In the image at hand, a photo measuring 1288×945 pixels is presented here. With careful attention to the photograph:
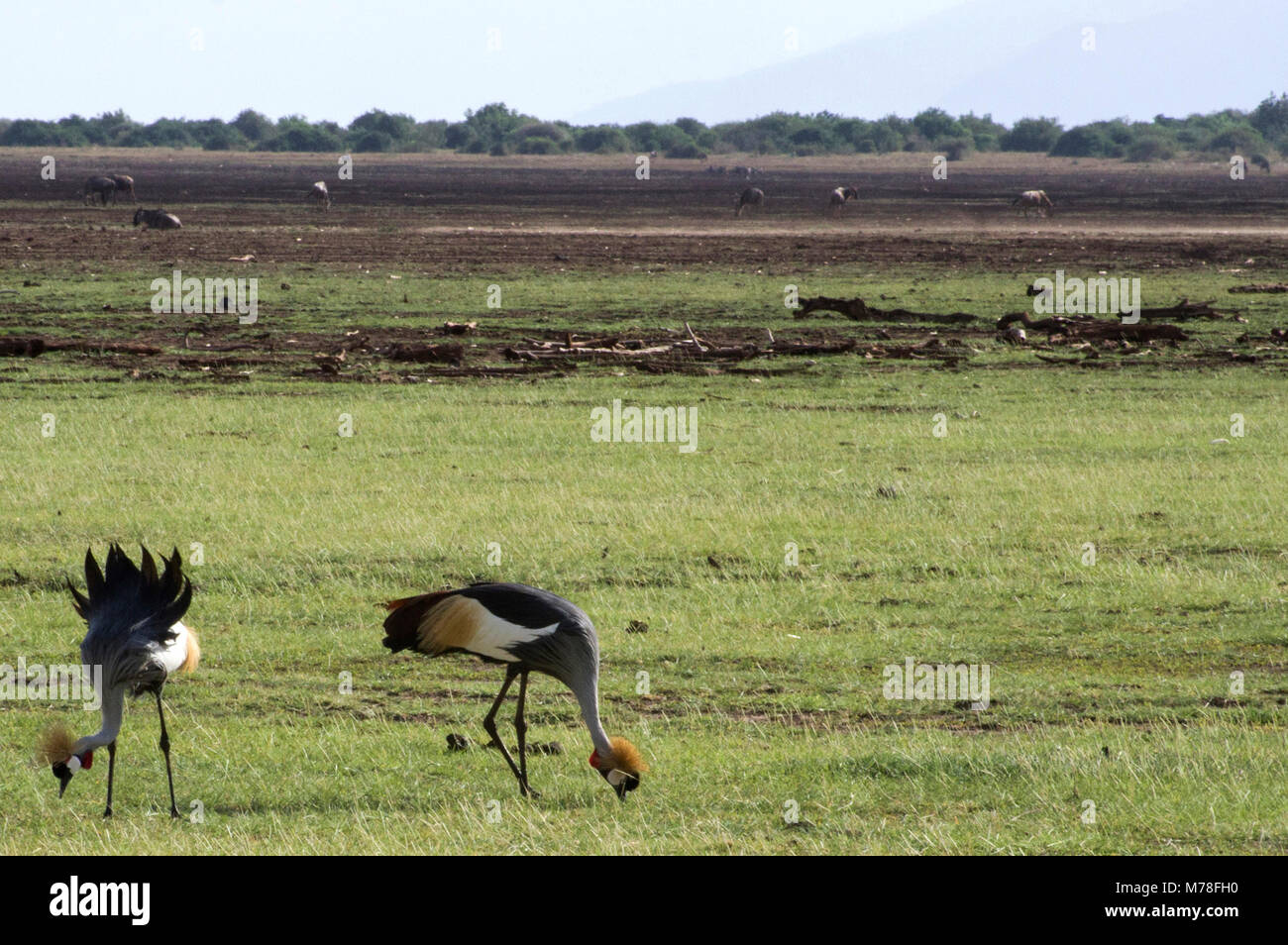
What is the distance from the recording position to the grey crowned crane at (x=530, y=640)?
22.9ft

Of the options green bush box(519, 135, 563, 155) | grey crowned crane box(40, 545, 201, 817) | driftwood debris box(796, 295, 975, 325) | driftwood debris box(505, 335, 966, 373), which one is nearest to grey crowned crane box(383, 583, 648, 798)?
grey crowned crane box(40, 545, 201, 817)

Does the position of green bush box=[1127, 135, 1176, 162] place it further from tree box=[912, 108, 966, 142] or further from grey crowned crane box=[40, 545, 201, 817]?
grey crowned crane box=[40, 545, 201, 817]

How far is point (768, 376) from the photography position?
23422 mm

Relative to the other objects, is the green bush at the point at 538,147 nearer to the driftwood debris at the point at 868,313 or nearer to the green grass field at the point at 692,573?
the green grass field at the point at 692,573

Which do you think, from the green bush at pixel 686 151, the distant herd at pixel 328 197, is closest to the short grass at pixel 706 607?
the distant herd at pixel 328 197

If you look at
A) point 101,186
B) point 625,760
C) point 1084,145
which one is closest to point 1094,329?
point 625,760

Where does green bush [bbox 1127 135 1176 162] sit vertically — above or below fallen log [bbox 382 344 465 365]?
above

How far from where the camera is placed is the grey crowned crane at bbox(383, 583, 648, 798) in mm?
6969

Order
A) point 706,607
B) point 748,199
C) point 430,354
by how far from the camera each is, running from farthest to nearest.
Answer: point 748,199, point 430,354, point 706,607

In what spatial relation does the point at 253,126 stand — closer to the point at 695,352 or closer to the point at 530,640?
the point at 695,352

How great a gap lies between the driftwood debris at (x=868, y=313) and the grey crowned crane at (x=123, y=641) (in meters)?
23.3

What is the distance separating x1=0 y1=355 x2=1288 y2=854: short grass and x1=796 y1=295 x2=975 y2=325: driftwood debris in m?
7.67

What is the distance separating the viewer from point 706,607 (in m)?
11.5

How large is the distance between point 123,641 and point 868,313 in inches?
943
